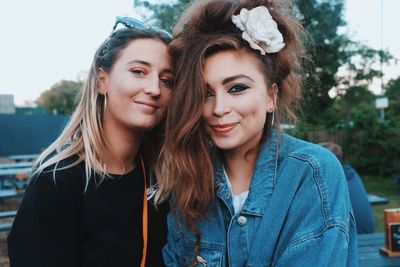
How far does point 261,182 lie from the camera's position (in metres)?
1.53

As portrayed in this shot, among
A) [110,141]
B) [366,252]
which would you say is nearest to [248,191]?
[110,141]

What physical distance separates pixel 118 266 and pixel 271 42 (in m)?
1.18

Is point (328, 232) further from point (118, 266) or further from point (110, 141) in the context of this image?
point (110, 141)

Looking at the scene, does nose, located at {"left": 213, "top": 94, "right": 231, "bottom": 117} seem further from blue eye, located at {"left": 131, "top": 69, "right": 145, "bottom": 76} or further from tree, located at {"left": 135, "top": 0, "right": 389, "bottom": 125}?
tree, located at {"left": 135, "top": 0, "right": 389, "bottom": 125}

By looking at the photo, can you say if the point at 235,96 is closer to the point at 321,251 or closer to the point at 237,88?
the point at 237,88

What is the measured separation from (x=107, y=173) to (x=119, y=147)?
189mm

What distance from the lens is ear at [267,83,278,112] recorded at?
1664 millimetres

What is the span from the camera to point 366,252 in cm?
301

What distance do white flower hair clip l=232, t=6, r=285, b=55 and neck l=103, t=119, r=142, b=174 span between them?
0.82m

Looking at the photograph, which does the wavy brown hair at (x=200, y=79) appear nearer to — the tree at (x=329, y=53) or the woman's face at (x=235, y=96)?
the woman's face at (x=235, y=96)

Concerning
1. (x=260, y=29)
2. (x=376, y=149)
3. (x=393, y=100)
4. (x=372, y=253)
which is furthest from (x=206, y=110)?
(x=393, y=100)

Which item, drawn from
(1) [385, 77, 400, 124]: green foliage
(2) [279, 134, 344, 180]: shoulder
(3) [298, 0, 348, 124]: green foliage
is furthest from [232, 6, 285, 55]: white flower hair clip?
(1) [385, 77, 400, 124]: green foliage

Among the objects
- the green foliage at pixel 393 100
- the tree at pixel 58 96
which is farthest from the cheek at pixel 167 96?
the tree at pixel 58 96

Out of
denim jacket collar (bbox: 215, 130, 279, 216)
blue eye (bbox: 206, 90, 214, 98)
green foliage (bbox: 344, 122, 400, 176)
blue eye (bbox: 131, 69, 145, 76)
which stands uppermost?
blue eye (bbox: 131, 69, 145, 76)
